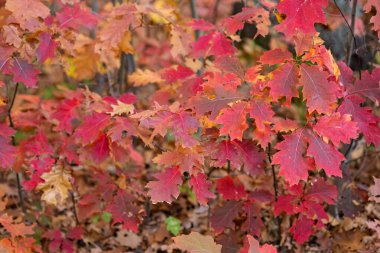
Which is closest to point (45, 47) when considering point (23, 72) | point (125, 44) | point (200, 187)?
point (23, 72)

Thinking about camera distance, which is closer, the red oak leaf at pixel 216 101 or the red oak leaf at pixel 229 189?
the red oak leaf at pixel 216 101

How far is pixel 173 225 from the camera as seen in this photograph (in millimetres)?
3500

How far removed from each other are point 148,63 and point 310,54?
3.82 meters

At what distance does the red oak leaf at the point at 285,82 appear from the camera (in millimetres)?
2230

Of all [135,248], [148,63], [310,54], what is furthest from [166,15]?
[148,63]

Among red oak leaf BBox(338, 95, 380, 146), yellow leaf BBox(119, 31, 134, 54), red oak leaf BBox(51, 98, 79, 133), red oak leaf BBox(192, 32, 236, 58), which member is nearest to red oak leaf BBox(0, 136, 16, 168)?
red oak leaf BBox(51, 98, 79, 133)

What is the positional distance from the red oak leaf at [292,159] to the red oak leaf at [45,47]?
54.7 inches

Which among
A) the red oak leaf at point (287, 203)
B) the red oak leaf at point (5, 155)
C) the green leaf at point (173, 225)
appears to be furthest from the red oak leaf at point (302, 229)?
the red oak leaf at point (5, 155)

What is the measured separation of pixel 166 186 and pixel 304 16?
1.05 metres

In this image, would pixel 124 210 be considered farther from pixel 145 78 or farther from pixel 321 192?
pixel 321 192

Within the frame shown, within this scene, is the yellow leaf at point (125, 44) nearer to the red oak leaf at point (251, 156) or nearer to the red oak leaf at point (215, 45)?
the red oak leaf at point (215, 45)

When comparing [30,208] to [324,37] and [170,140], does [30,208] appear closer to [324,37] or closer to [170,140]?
[170,140]

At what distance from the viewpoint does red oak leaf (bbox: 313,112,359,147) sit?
2191 millimetres

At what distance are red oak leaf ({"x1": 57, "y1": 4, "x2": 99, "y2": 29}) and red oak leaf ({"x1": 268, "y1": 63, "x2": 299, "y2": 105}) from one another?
133cm
